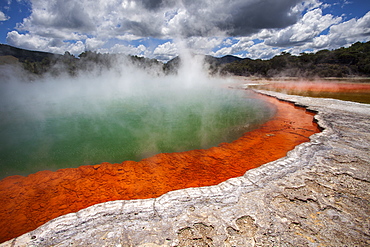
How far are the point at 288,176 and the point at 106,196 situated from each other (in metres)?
2.64

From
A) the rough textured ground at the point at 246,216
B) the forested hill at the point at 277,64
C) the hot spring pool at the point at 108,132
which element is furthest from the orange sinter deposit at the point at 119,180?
the forested hill at the point at 277,64

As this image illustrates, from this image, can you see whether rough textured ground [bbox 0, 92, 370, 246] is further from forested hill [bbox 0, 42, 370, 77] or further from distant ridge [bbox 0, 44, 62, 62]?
distant ridge [bbox 0, 44, 62, 62]

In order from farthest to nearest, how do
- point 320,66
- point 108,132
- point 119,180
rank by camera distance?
point 320,66 → point 108,132 → point 119,180

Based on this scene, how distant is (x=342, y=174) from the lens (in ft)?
8.22

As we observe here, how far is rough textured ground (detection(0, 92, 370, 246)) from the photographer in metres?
1.60

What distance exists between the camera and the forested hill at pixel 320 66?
73.5 ft

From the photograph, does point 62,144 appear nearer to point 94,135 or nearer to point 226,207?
point 94,135

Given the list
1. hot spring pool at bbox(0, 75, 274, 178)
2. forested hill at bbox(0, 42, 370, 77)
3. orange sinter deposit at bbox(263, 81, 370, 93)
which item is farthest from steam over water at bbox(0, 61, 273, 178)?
forested hill at bbox(0, 42, 370, 77)

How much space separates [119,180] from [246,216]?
2097 mm

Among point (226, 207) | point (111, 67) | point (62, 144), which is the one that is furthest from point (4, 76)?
point (226, 207)

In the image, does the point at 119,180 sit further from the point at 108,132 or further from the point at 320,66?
the point at 320,66

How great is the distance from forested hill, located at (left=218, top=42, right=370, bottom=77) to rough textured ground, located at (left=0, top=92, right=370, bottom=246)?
26.9 meters

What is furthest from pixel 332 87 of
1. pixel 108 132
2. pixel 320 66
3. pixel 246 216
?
pixel 246 216

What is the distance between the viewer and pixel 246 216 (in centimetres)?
185
